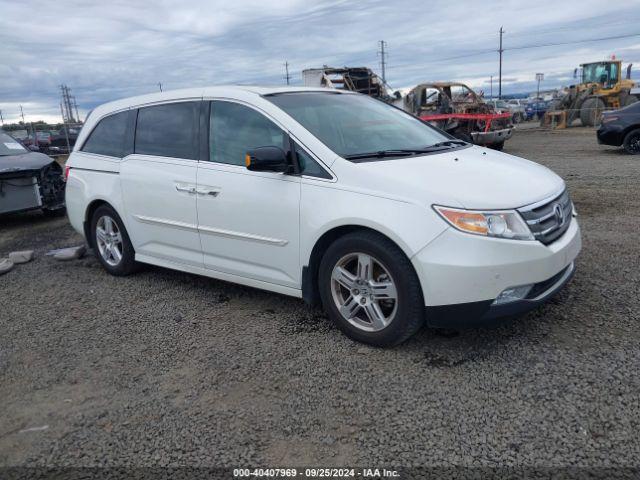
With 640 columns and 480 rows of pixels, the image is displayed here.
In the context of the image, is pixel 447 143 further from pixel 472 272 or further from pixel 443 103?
pixel 443 103

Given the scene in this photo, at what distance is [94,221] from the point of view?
222 inches

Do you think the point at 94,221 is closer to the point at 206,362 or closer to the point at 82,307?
the point at 82,307

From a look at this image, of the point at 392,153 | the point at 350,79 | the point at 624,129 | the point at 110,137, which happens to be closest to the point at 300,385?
the point at 392,153

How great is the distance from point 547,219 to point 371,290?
117cm

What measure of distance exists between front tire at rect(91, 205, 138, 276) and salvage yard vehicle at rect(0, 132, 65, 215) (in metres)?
3.35

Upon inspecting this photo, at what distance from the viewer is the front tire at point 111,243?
5.34 metres

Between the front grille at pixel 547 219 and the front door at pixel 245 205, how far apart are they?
147 centimetres

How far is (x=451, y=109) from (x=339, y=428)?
49.7ft

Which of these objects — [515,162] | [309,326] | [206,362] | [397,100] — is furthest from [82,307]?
[397,100]

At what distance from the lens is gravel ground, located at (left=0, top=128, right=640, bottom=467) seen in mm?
2658

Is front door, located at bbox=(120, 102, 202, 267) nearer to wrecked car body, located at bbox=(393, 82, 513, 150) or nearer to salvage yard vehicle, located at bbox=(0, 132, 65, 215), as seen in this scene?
salvage yard vehicle, located at bbox=(0, 132, 65, 215)

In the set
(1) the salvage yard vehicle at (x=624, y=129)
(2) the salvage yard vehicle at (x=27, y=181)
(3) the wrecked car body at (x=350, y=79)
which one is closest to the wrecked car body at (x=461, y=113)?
(3) the wrecked car body at (x=350, y=79)

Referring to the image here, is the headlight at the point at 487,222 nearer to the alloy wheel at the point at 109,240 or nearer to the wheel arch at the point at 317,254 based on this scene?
the wheel arch at the point at 317,254

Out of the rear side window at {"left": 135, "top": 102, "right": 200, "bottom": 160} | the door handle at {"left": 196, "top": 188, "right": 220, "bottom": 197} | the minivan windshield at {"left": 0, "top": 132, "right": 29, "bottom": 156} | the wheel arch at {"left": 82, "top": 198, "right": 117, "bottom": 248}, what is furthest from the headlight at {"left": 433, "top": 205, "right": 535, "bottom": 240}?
the minivan windshield at {"left": 0, "top": 132, "right": 29, "bottom": 156}
